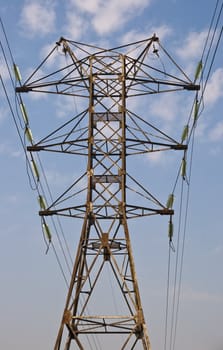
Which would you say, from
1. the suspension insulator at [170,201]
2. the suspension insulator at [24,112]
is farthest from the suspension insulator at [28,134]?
the suspension insulator at [170,201]

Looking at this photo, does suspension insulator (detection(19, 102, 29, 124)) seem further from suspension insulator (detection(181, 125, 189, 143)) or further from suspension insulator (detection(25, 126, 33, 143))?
suspension insulator (detection(181, 125, 189, 143))

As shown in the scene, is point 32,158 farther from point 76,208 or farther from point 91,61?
point 91,61

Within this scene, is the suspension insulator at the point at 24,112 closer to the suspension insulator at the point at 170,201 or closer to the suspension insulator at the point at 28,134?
the suspension insulator at the point at 28,134

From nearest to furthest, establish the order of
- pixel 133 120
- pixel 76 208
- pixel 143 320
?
pixel 143 320 → pixel 76 208 → pixel 133 120

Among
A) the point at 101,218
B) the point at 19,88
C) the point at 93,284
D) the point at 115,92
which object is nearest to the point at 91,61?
the point at 115,92

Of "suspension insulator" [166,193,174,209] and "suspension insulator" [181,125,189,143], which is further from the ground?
"suspension insulator" [181,125,189,143]

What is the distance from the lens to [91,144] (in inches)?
1144

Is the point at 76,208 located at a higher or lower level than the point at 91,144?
lower

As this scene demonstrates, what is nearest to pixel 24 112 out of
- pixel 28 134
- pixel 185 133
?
pixel 28 134

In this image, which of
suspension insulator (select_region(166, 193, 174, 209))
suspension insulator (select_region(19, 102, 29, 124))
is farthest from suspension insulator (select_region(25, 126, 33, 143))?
suspension insulator (select_region(166, 193, 174, 209))

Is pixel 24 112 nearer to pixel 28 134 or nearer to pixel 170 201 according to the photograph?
pixel 28 134

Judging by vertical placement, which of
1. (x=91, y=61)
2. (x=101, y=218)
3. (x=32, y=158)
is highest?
(x=91, y=61)

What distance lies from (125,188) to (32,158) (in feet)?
14.3

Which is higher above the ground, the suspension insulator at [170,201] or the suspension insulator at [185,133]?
the suspension insulator at [185,133]
